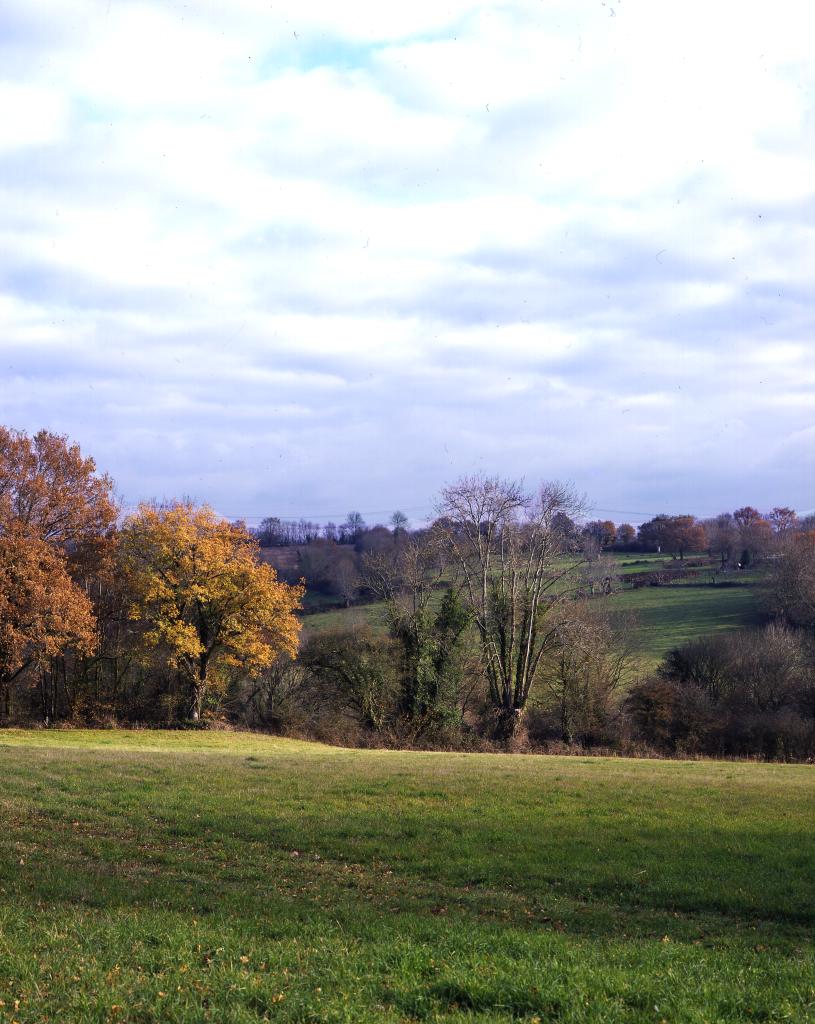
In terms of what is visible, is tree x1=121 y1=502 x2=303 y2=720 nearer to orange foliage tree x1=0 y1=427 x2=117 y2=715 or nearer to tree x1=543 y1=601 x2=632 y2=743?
orange foliage tree x1=0 y1=427 x2=117 y2=715

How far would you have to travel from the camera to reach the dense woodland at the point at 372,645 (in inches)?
1666

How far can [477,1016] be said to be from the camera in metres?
5.93

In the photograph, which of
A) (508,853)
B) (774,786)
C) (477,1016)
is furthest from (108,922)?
(774,786)

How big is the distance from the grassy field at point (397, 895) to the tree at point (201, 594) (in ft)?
73.5

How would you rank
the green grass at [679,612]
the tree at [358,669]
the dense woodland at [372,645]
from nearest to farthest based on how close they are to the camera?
the dense woodland at [372,645], the tree at [358,669], the green grass at [679,612]

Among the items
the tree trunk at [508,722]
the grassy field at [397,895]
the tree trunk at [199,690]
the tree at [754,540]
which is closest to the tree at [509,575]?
the tree trunk at [508,722]

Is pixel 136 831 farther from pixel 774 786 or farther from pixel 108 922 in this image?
pixel 774 786

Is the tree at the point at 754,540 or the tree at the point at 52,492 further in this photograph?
the tree at the point at 754,540

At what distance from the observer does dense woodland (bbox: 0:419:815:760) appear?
4231 centimetres

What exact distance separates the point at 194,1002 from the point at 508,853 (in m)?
7.47

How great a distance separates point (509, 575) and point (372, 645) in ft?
32.6

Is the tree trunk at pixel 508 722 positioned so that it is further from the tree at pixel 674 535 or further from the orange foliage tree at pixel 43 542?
the tree at pixel 674 535

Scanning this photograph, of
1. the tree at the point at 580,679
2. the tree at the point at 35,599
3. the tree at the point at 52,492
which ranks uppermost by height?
the tree at the point at 52,492

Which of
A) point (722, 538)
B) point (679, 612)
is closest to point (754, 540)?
point (722, 538)
